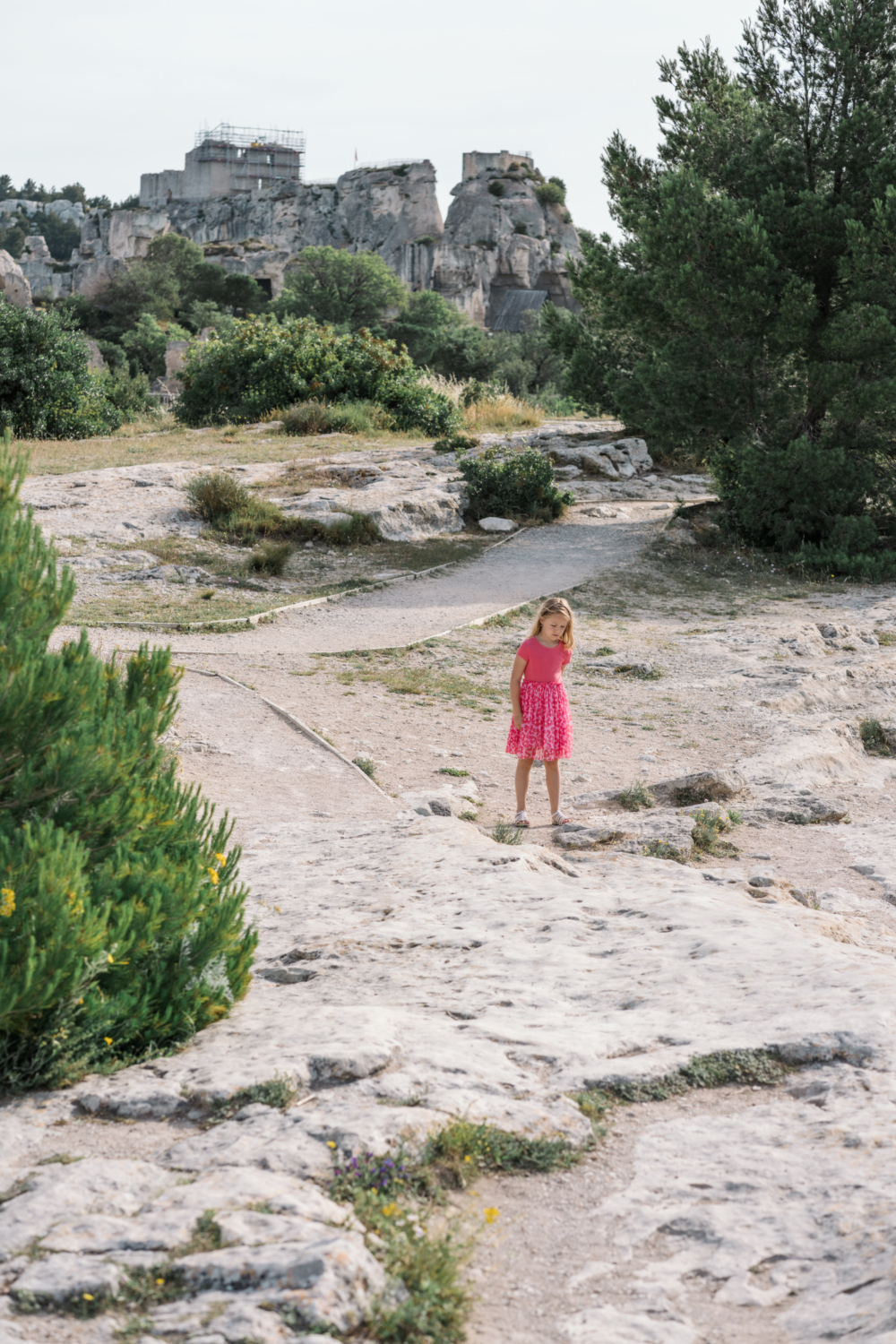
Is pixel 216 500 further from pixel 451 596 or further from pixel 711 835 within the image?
pixel 711 835

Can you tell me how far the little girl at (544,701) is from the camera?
19.8ft

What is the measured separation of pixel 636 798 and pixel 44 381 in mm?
17827

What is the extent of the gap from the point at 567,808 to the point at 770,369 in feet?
33.3

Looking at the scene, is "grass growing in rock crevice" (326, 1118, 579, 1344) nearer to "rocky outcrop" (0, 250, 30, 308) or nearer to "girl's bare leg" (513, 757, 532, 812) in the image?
"girl's bare leg" (513, 757, 532, 812)

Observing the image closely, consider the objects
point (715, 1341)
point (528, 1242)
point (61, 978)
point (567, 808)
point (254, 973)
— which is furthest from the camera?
point (567, 808)

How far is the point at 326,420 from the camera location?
66.3 feet

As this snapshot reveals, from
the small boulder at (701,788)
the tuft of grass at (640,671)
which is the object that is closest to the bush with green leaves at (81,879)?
the small boulder at (701,788)

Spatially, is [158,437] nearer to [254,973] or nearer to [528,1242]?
[254,973]

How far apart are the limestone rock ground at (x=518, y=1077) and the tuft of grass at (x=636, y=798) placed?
0.10 metres

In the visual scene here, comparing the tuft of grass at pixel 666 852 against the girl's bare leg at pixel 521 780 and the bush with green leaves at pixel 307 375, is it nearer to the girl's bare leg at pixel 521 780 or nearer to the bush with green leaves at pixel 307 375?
the girl's bare leg at pixel 521 780

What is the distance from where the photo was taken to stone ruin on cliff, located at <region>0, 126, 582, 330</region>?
237 feet

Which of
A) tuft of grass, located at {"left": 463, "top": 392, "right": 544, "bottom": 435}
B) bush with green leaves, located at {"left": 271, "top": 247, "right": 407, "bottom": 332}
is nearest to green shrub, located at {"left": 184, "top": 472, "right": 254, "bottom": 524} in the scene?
tuft of grass, located at {"left": 463, "top": 392, "right": 544, "bottom": 435}

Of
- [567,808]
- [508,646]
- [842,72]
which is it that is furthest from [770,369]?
[567,808]

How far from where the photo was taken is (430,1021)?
3.01 metres
